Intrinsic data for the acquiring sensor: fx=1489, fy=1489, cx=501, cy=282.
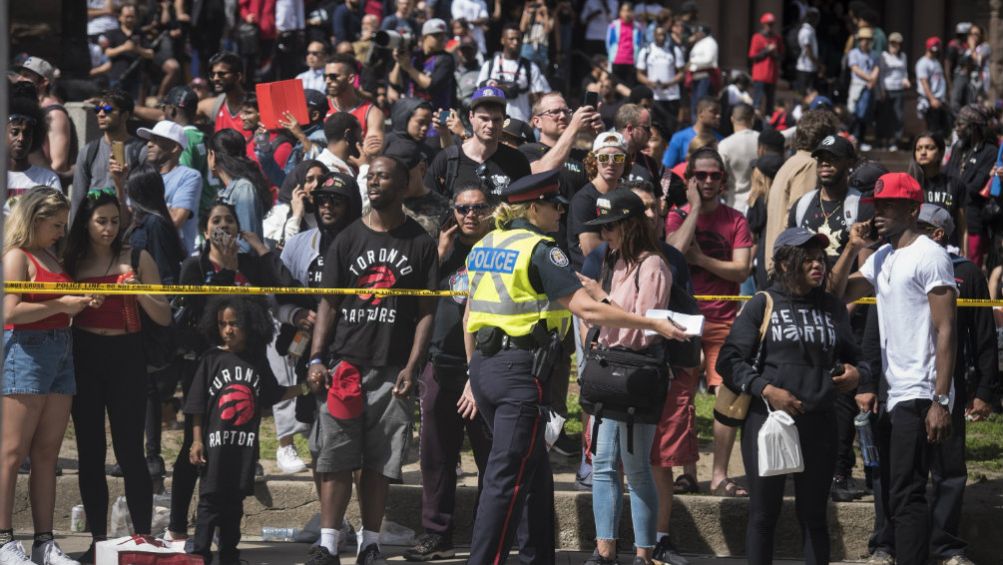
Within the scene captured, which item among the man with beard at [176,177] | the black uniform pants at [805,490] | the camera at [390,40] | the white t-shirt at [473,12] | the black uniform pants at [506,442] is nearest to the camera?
the black uniform pants at [506,442]

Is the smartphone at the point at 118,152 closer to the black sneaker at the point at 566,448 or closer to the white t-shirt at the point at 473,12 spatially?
the black sneaker at the point at 566,448

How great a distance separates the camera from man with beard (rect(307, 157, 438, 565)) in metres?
7.75

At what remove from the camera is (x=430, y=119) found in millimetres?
11141

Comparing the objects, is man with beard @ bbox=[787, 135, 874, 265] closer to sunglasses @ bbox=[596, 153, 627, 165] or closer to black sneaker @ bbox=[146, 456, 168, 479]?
sunglasses @ bbox=[596, 153, 627, 165]

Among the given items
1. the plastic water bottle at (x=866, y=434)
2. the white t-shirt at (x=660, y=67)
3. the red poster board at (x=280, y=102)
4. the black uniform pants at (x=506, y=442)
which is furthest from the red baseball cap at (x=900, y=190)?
the white t-shirt at (x=660, y=67)

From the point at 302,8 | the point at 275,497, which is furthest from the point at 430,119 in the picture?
the point at 302,8

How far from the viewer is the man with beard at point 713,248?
29.6ft

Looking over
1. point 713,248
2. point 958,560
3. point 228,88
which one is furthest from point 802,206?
point 228,88

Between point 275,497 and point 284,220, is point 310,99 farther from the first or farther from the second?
point 275,497

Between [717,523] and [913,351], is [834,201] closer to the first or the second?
[913,351]

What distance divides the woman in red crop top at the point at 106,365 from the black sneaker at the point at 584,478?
8.04 feet

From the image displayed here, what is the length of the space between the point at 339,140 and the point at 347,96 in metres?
1.10

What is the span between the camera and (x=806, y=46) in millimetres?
20703

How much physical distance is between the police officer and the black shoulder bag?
31 centimetres
